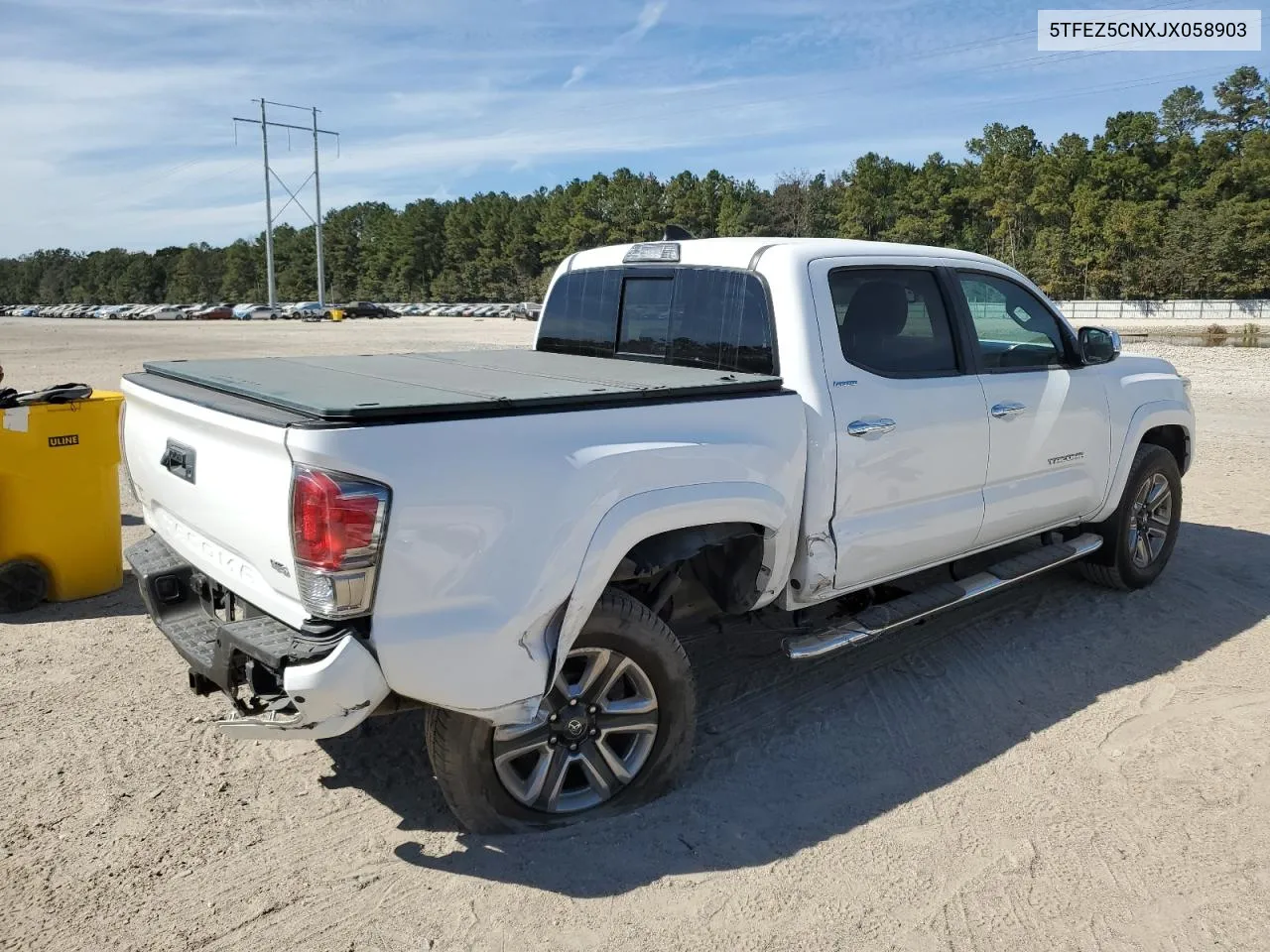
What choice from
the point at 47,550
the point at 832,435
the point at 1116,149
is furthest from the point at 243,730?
the point at 1116,149

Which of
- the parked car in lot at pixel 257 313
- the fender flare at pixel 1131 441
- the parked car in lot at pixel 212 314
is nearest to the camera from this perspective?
the fender flare at pixel 1131 441

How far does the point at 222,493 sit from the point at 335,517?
66 cm

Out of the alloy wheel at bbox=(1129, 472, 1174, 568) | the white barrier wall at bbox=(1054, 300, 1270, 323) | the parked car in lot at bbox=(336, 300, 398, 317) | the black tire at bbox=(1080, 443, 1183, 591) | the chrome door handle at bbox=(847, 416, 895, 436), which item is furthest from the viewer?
the parked car in lot at bbox=(336, 300, 398, 317)

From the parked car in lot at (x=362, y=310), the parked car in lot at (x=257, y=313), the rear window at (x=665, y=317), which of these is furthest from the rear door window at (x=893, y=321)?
the parked car in lot at (x=257, y=313)

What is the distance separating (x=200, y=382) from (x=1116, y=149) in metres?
81.9

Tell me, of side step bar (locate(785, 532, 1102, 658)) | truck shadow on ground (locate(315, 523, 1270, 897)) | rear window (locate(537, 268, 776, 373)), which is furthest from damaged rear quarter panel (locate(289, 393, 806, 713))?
side step bar (locate(785, 532, 1102, 658))

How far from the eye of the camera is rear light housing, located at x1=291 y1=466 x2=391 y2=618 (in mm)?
2721

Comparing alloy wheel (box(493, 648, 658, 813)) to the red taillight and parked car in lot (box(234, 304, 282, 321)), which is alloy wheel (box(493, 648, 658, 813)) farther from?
parked car in lot (box(234, 304, 282, 321))

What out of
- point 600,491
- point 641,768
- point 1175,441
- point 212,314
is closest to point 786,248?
point 600,491

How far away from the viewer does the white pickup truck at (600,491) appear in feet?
9.31

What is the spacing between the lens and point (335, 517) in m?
2.72

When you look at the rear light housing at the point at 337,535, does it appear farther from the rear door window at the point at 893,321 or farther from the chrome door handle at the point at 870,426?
the rear door window at the point at 893,321

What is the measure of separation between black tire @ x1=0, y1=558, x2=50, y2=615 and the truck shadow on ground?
2686 millimetres

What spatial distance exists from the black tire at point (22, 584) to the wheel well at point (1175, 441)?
6587 mm
